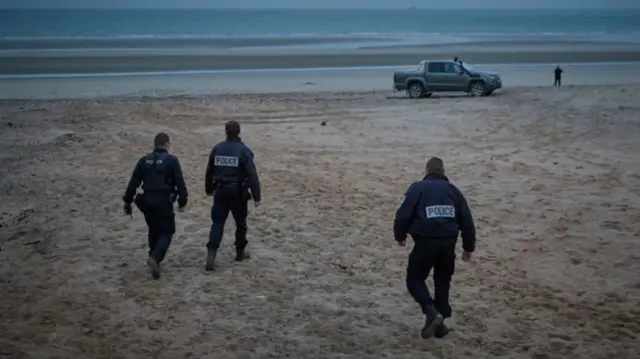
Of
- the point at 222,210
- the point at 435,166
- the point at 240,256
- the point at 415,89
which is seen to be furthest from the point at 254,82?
the point at 435,166

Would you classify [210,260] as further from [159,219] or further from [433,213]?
[433,213]

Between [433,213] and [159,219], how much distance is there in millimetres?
3361

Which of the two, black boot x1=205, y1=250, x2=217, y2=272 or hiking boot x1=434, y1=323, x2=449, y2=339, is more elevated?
black boot x1=205, y1=250, x2=217, y2=272

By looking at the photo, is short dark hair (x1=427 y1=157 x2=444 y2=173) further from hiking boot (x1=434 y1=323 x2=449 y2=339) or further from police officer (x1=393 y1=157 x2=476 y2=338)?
hiking boot (x1=434 y1=323 x2=449 y2=339)

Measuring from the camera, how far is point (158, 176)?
320 inches

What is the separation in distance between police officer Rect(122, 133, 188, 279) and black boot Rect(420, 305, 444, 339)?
3.07 m

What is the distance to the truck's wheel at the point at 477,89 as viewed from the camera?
26812mm

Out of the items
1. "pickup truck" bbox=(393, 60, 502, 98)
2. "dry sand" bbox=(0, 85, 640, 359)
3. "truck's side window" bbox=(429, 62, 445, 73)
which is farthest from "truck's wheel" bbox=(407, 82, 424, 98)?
"dry sand" bbox=(0, 85, 640, 359)

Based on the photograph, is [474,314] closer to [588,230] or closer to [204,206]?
[588,230]

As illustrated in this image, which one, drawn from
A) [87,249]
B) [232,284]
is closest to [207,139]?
[87,249]

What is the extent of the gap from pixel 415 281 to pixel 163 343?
242 cm

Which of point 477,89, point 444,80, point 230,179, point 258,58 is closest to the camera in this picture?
point 230,179

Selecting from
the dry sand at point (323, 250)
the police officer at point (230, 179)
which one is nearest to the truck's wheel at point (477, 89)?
the dry sand at point (323, 250)

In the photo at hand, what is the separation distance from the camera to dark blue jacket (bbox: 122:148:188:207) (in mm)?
8141
